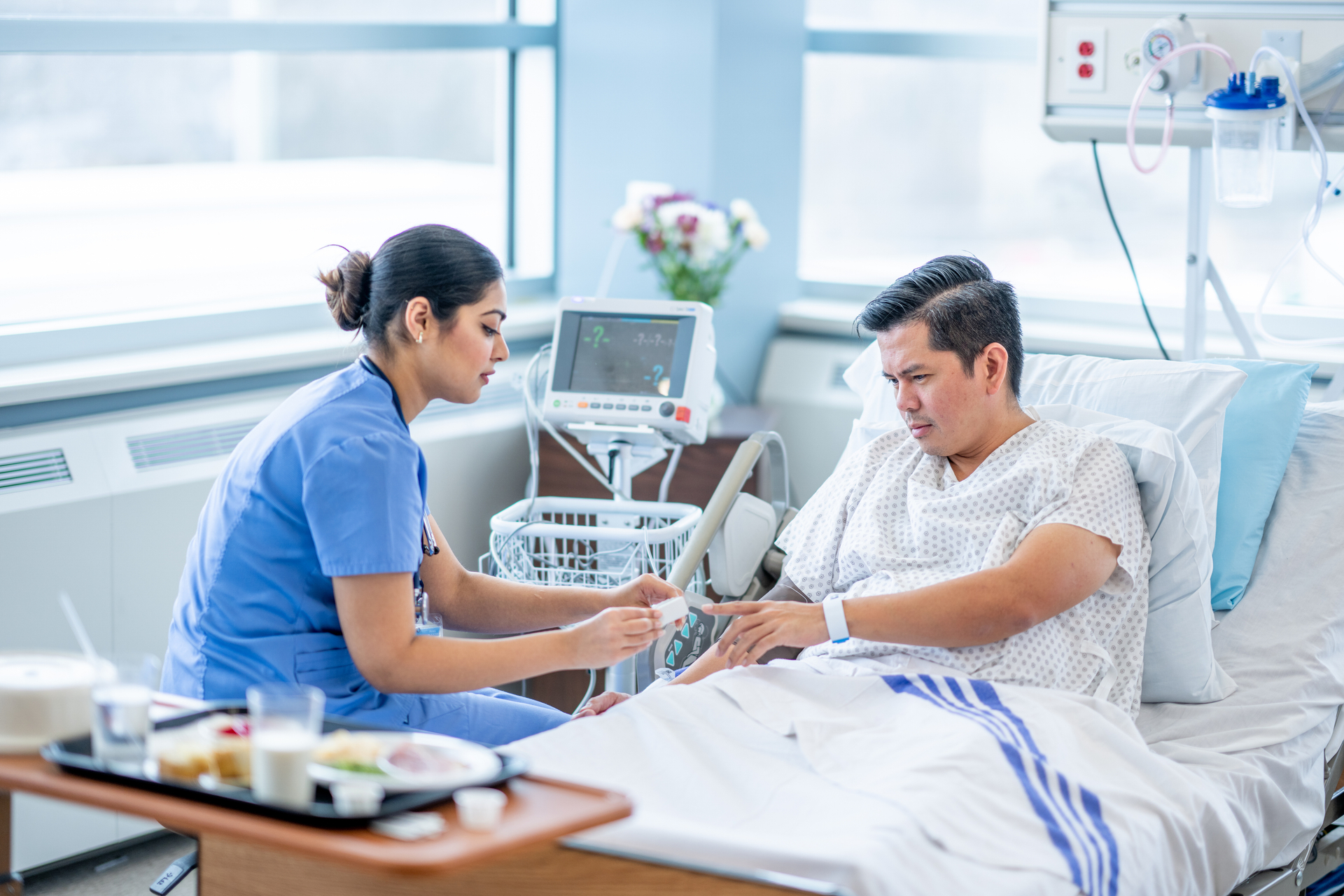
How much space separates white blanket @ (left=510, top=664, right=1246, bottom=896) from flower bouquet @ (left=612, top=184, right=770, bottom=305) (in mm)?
1390

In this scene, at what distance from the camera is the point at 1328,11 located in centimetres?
250

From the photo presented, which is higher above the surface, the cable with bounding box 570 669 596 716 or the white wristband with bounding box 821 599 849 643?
the white wristband with bounding box 821 599 849 643

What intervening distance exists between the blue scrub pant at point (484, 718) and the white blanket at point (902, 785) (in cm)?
23

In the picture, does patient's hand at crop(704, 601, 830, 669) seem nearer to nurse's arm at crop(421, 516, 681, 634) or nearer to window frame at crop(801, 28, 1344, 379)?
nurse's arm at crop(421, 516, 681, 634)

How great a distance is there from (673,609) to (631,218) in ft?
4.84

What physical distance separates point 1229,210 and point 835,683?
209 centimetres

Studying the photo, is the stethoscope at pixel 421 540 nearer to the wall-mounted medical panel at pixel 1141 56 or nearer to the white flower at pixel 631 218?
the white flower at pixel 631 218

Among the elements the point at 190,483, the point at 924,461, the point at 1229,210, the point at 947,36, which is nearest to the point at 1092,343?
the point at 1229,210

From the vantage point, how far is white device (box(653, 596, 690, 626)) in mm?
1875

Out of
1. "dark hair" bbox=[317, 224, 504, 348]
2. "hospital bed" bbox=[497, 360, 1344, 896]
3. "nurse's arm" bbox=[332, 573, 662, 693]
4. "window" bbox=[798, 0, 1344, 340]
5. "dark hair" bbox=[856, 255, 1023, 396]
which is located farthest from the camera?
"window" bbox=[798, 0, 1344, 340]

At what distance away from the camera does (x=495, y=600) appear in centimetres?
211

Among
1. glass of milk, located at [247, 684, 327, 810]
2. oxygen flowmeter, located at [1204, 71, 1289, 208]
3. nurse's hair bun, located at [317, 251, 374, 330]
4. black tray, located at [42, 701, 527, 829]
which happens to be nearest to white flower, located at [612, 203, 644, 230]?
oxygen flowmeter, located at [1204, 71, 1289, 208]

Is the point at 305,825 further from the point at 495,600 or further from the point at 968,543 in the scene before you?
the point at 968,543

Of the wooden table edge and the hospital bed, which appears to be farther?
the hospital bed
